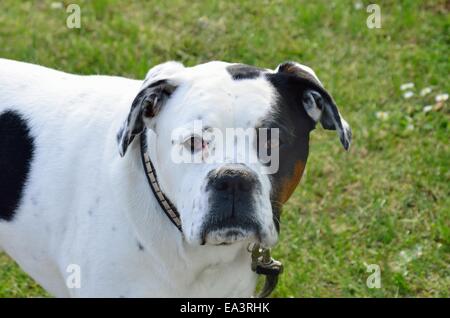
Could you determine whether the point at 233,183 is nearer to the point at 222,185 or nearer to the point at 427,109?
the point at 222,185

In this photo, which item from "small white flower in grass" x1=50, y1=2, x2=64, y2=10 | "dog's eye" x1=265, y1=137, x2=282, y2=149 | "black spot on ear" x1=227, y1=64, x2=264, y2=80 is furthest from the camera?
"small white flower in grass" x1=50, y1=2, x2=64, y2=10

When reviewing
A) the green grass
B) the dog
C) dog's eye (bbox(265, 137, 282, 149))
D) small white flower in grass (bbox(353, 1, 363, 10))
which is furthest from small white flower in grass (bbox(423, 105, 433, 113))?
dog's eye (bbox(265, 137, 282, 149))

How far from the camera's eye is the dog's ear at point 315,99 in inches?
134

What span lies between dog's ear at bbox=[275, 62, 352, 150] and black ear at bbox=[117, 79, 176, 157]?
0.45 meters

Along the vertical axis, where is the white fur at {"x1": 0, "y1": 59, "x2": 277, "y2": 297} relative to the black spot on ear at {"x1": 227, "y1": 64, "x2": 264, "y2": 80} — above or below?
below

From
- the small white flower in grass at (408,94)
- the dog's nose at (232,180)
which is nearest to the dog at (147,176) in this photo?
the dog's nose at (232,180)

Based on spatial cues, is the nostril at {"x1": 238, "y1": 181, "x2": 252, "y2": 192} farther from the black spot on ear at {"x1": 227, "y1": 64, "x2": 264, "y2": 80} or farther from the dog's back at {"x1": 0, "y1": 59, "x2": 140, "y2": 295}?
the dog's back at {"x1": 0, "y1": 59, "x2": 140, "y2": 295}

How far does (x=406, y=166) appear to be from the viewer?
18.0ft

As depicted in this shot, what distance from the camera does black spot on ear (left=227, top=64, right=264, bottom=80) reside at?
132 inches

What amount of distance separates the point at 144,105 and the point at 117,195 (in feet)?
1.27

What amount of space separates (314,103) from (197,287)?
0.86 meters

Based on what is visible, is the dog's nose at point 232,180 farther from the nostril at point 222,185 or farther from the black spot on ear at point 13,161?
the black spot on ear at point 13,161

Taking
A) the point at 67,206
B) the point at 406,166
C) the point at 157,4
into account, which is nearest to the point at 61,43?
the point at 157,4
